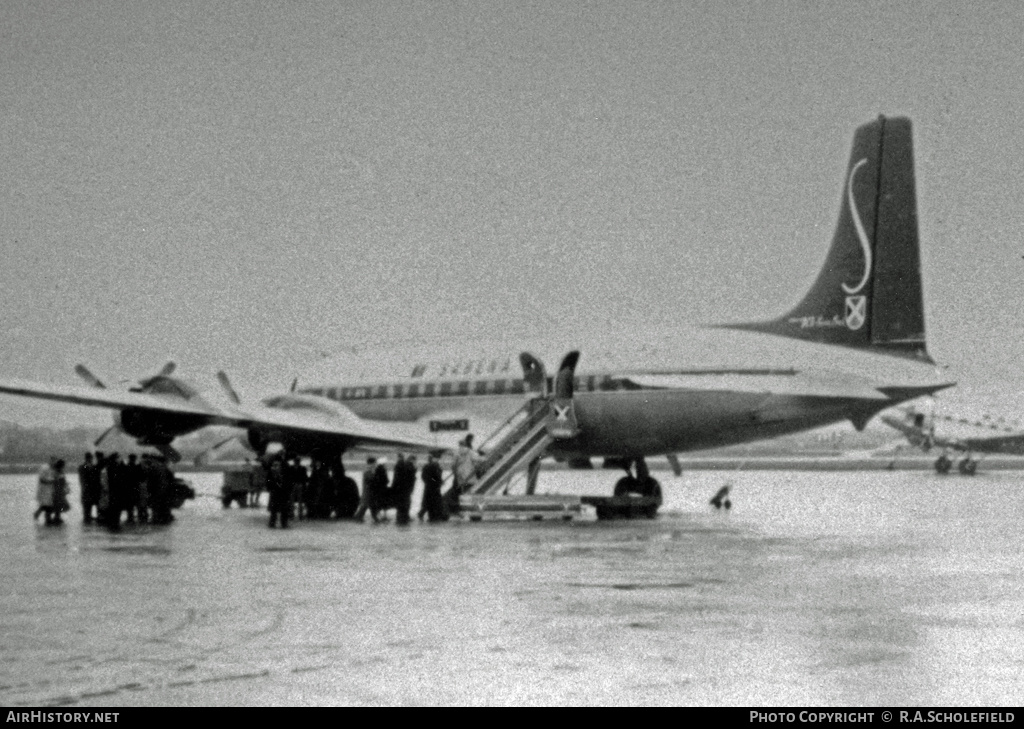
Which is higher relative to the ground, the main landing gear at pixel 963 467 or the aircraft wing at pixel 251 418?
the aircraft wing at pixel 251 418

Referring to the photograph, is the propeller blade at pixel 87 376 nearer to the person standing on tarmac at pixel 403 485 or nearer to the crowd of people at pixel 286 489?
the crowd of people at pixel 286 489

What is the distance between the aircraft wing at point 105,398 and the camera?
23.3 meters

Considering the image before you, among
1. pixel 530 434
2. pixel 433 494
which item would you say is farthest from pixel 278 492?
pixel 530 434

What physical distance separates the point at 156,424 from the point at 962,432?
2052 inches

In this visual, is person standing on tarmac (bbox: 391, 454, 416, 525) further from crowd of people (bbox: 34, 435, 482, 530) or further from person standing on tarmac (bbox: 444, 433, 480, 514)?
person standing on tarmac (bbox: 444, 433, 480, 514)

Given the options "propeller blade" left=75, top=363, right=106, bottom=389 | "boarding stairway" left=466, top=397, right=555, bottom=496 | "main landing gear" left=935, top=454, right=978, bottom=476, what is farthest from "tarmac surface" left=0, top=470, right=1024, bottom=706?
"main landing gear" left=935, top=454, right=978, bottom=476

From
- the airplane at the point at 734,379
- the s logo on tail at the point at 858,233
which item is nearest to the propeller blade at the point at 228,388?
the airplane at the point at 734,379

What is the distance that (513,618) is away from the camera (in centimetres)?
1176

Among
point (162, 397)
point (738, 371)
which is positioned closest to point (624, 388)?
point (738, 371)

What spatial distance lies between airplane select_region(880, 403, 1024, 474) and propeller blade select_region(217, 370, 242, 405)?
4335cm

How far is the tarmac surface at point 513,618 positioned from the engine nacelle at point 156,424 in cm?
433

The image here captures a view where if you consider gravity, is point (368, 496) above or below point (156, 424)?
below

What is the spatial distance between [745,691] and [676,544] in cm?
1140

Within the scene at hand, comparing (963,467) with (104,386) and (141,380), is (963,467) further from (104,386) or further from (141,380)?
(104,386)
